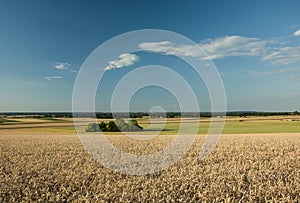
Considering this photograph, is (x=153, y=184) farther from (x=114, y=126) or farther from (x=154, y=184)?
(x=114, y=126)

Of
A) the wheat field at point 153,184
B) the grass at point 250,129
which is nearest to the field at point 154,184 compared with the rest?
the wheat field at point 153,184

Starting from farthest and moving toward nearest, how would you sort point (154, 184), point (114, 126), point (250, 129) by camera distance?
point (114, 126), point (250, 129), point (154, 184)

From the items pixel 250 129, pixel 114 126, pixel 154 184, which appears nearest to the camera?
pixel 154 184

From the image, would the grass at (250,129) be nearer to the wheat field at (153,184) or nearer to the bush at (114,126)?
the bush at (114,126)

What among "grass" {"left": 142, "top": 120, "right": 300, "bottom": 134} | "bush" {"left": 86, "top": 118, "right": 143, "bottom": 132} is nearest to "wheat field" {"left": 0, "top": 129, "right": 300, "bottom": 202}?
"grass" {"left": 142, "top": 120, "right": 300, "bottom": 134}

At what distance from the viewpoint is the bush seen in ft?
189

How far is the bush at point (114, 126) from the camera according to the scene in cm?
5775

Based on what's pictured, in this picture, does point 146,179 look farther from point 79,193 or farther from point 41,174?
point 41,174

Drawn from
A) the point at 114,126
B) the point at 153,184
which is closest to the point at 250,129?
the point at 114,126

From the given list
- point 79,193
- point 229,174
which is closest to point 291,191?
point 229,174

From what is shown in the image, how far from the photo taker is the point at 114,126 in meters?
59.1

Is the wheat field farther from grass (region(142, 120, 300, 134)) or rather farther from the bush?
the bush

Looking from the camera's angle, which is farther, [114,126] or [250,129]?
[114,126]

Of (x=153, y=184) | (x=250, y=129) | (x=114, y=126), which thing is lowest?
(x=250, y=129)
